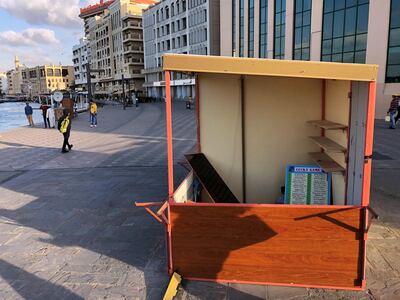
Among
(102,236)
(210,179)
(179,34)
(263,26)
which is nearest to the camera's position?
(102,236)

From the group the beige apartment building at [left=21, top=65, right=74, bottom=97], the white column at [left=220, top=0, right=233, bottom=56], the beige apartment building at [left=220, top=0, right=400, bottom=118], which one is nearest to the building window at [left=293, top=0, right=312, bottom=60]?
the beige apartment building at [left=220, top=0, right=400, bottom=118]

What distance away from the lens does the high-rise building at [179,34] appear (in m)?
54.7

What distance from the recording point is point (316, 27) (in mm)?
27938

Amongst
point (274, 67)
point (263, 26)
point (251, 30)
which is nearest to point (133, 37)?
point (251, 30)

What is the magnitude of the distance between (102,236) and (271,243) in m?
2.84

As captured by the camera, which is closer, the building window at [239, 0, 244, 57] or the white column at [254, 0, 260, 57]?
the white column at [254, 0, 260, 57]

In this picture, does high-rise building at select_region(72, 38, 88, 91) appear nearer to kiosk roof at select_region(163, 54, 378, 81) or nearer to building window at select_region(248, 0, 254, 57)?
building window at select_region(248, 0, 254, 57)

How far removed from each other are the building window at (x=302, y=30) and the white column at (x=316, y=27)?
1.37 meters

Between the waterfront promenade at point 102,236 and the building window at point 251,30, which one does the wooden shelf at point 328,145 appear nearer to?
the waterfront promenade at point 102,236

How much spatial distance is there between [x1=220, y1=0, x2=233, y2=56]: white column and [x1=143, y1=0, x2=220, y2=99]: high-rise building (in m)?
5.97

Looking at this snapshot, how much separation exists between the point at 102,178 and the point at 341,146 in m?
6.22

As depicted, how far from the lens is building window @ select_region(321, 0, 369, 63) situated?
2439 centimetres

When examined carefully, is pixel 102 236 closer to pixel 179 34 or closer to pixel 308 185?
pixel 308 185

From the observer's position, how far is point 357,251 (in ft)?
13.0
